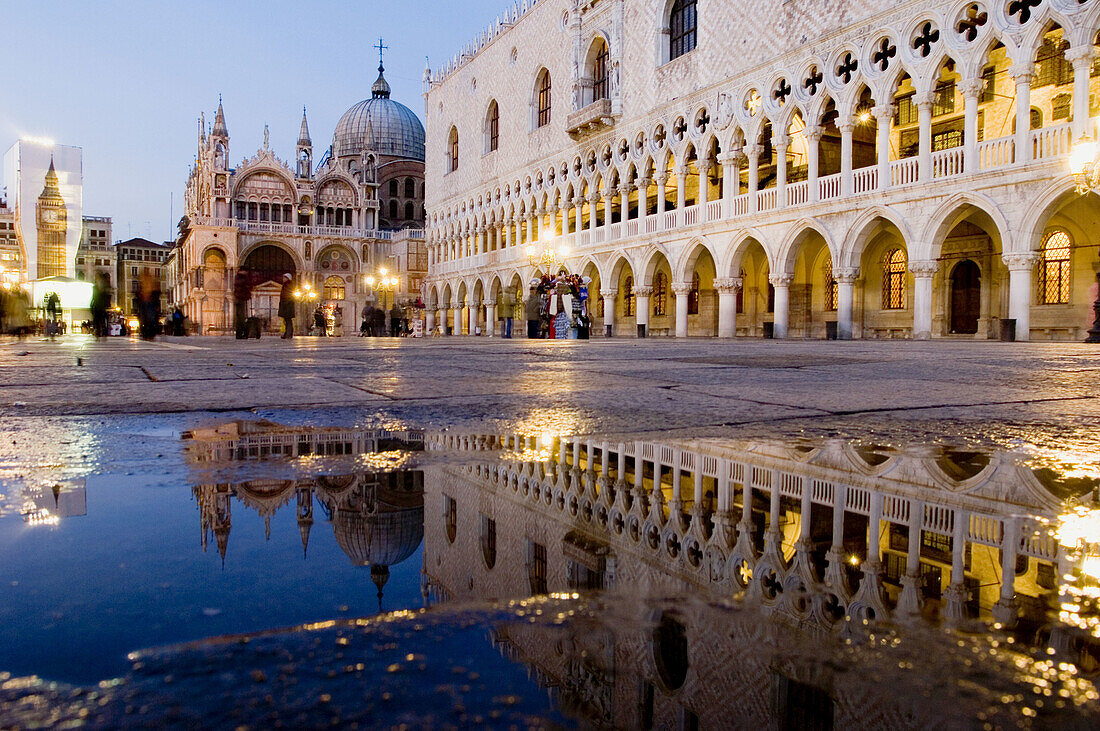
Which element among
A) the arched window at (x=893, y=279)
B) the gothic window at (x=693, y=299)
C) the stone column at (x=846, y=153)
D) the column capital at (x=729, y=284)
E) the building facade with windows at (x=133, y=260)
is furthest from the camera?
the building facade with windows at (x=133, y=260)

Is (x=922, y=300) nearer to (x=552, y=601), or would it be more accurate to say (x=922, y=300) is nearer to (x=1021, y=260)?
(x=1021, y=260)

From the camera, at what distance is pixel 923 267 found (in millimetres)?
17250

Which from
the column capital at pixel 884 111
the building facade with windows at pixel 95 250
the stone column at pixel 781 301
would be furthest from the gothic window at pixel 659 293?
the building facade with windows at pixel 95 250

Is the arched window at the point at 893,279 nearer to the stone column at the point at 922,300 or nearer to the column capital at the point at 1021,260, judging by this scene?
the stone column at the point at 922,300

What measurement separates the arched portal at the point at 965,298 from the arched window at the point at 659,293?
1070cm

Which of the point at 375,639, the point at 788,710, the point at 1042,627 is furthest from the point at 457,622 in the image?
the point at 1042,627

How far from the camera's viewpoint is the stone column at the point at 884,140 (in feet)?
58.4

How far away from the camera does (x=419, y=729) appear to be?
0.55 meters

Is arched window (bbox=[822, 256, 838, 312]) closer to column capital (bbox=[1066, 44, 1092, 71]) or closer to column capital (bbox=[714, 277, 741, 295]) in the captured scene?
column capital (bbox=[714, 277, 741, 295])

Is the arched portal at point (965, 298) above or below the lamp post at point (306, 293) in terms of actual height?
below

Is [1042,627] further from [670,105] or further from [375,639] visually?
[670,105]

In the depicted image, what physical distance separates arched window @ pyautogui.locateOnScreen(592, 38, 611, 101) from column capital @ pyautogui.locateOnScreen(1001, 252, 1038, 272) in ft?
52.3

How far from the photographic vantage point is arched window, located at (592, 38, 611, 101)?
2811 cm

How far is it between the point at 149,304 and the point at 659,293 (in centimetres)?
1788
